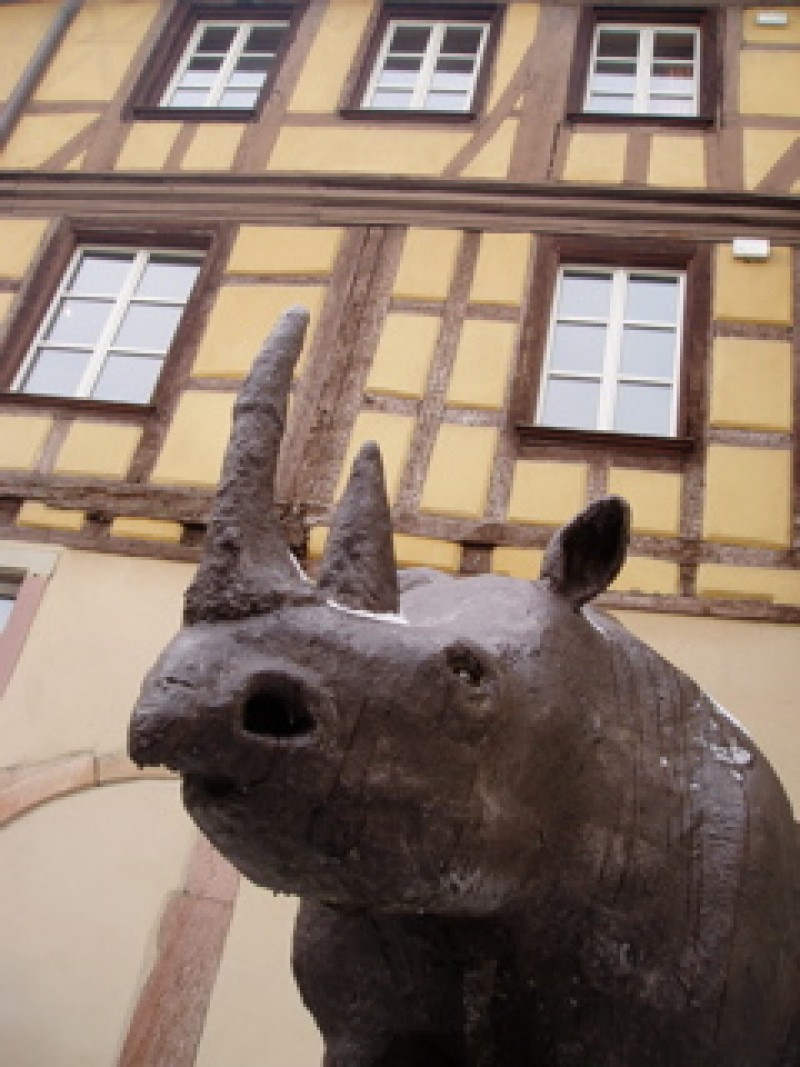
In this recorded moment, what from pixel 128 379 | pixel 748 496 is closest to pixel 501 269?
pixel 748 496

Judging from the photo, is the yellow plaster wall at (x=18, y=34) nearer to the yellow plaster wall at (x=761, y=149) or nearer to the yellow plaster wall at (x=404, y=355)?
the yellow plaster wall at (x=404, y=355)

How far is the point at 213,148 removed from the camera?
8.05m

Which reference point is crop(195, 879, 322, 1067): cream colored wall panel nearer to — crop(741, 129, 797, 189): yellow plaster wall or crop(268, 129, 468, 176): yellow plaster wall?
crop(268, 129, 468, 176): yellow plaster wall

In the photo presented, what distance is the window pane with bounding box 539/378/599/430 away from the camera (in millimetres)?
6223

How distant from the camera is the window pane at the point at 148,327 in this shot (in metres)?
7.11

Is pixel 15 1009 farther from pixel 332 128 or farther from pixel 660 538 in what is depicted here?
pixel 332 128

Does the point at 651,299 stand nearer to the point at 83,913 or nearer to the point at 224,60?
the point at 224,60

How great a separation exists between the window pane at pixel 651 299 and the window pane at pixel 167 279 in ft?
10.3

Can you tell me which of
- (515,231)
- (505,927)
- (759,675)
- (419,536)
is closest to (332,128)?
(515,231)

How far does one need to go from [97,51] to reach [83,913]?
759cm

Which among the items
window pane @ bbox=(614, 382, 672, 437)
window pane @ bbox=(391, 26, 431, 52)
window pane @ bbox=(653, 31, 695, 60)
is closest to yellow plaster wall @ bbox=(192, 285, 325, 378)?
window pane @ bbox=(614, 382, 672, 437)

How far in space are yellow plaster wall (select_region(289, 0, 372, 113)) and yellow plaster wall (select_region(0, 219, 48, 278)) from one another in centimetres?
223

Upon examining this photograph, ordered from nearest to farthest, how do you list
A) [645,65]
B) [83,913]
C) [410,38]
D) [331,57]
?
1. [83,913]
2. [645,65]
3. [331,57]
4. [410,38]

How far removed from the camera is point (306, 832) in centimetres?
108
